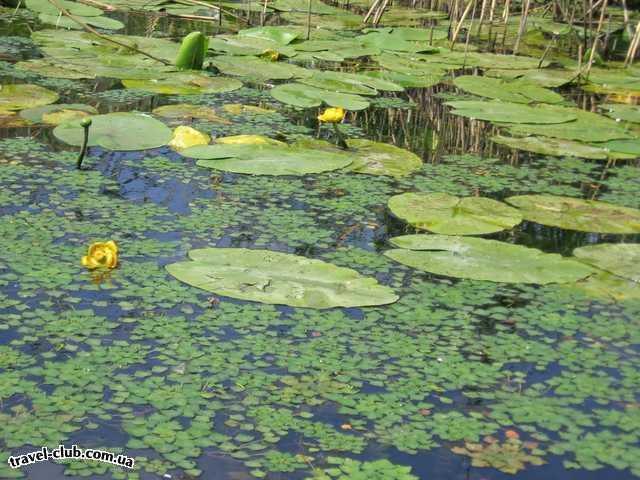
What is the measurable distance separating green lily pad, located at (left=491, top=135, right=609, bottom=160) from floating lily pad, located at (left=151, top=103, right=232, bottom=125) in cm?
142

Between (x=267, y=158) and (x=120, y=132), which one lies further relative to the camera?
(x=120, y=132)

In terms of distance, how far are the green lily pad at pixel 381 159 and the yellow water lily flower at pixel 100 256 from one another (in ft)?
5.09

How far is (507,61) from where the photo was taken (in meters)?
7.24

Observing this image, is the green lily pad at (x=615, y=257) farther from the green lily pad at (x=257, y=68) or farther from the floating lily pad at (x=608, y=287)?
the green lily pad at (x=257, y=68)

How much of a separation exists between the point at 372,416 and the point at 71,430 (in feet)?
2.32

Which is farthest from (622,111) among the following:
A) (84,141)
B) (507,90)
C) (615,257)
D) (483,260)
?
(84,141)

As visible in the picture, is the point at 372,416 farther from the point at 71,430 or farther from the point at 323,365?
the point at 71,430

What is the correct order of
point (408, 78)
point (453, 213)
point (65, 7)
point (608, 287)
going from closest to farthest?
point (608, 287), point (453, 213), point (408, 78), point (65, 7)

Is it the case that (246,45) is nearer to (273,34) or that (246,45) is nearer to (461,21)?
(273,34)

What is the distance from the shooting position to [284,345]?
2.81m

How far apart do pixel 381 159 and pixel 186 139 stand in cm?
88

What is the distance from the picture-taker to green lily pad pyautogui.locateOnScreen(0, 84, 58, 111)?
494cm

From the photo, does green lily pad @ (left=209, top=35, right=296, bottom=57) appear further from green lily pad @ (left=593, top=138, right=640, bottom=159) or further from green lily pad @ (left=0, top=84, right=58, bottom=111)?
green lily pad @ (left=593, top=138, right=640, bottom=159)

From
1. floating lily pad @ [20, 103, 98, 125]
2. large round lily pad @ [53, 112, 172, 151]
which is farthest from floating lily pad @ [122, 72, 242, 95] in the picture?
large round lily pad @ [53, 112, 172, 151]
